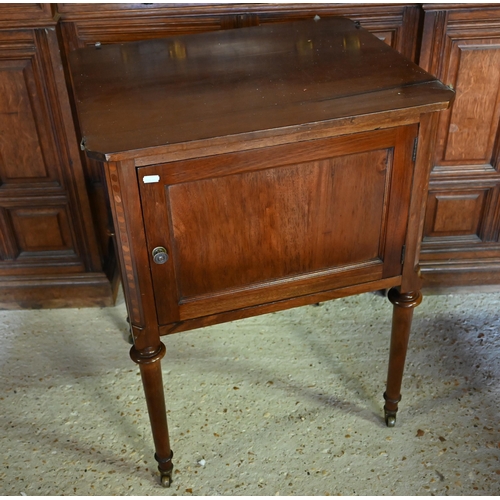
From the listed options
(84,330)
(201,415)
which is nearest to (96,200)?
(84,330)

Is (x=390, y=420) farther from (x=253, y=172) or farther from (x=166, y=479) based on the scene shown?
(x=253, y=172)

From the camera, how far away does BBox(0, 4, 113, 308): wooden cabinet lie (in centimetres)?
181

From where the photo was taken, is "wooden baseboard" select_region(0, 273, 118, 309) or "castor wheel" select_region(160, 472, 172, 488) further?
"wooden baseboard" select_region(0, 273, 118, 309)

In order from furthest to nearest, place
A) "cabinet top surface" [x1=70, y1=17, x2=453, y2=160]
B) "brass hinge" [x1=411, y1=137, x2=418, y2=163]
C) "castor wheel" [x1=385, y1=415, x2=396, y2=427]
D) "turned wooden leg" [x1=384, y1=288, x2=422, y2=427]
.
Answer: "castor wheel" [x1=385, y1=415, x2=396, y2=427] < "turned wooden leg" [x1=384, y1=288, x2=422, y2=427] < "brass hinge" [x1=411, y1=137, x2=418, y2=163] < "cabinet top surface" [x1=70, y1=17, x2=453, y2=160]

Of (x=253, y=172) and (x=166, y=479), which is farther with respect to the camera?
(x=166, y=479)

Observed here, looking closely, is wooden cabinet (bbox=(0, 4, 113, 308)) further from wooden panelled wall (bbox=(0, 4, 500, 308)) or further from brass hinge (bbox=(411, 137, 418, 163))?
brass hinge (bbox=(411, 137, 418, 163))

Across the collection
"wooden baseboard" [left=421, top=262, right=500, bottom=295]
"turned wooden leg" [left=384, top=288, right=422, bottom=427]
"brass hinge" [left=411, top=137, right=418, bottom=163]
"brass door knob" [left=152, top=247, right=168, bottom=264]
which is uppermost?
"brass hinge" [left=411, top=137, right=418, bottom=163]

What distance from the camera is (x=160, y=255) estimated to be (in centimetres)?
130

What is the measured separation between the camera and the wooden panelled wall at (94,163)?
181cm

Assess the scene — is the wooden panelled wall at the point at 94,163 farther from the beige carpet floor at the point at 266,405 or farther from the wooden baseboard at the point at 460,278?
the beige carpet floor at the point at 266,405

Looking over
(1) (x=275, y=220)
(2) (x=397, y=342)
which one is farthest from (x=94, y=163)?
(2) (x=397, y=342)

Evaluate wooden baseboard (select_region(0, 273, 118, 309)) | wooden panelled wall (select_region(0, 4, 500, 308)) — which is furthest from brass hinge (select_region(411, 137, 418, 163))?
wooden baseboard (select_region(0, 273, 118, 309))

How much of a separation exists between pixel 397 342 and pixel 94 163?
106cm

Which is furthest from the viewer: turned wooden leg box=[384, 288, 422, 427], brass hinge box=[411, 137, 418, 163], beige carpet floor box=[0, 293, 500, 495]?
beige carpet floor box=[0, 293, 500, 495]
